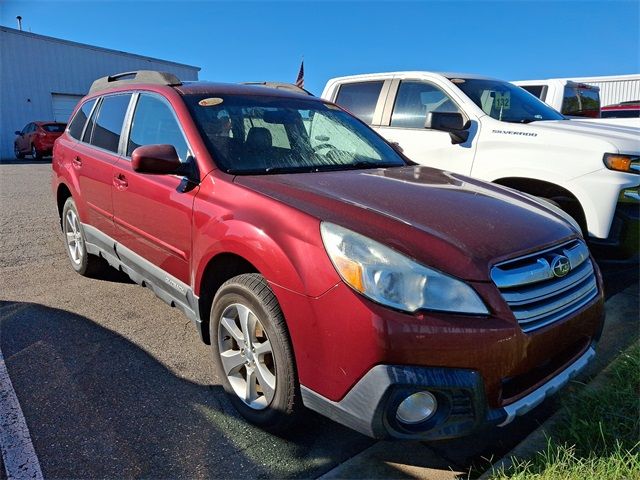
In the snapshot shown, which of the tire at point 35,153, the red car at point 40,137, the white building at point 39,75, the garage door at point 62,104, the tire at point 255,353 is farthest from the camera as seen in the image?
the garage door at point 62,104

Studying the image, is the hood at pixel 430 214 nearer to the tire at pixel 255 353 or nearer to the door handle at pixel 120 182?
the tire at pixel 255 353

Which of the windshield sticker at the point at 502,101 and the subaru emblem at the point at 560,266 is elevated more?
the windshield sticker at the point at 502,101

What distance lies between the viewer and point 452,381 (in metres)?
1.83

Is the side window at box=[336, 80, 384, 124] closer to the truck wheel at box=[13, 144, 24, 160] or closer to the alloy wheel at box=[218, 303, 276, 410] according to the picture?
the alloy wheel at box=[218, 303, 276, 410]

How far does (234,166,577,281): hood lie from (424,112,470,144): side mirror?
182cm


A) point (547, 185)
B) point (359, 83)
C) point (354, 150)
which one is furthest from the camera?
point (359, 83)

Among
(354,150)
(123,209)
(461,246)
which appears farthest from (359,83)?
(461,246)

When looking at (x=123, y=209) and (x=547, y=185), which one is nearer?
(x=123, y=209)

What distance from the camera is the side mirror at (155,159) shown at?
8.59 ft

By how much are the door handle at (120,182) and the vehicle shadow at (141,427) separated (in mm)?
1129

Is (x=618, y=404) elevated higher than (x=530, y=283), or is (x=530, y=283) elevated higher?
(x=530, y=283)

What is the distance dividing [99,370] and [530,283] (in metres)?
2.48

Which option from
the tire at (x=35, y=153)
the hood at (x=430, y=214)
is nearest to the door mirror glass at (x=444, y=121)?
the hood at (x=430, y=214)

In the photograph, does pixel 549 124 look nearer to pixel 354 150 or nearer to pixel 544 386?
pixel 354 150
